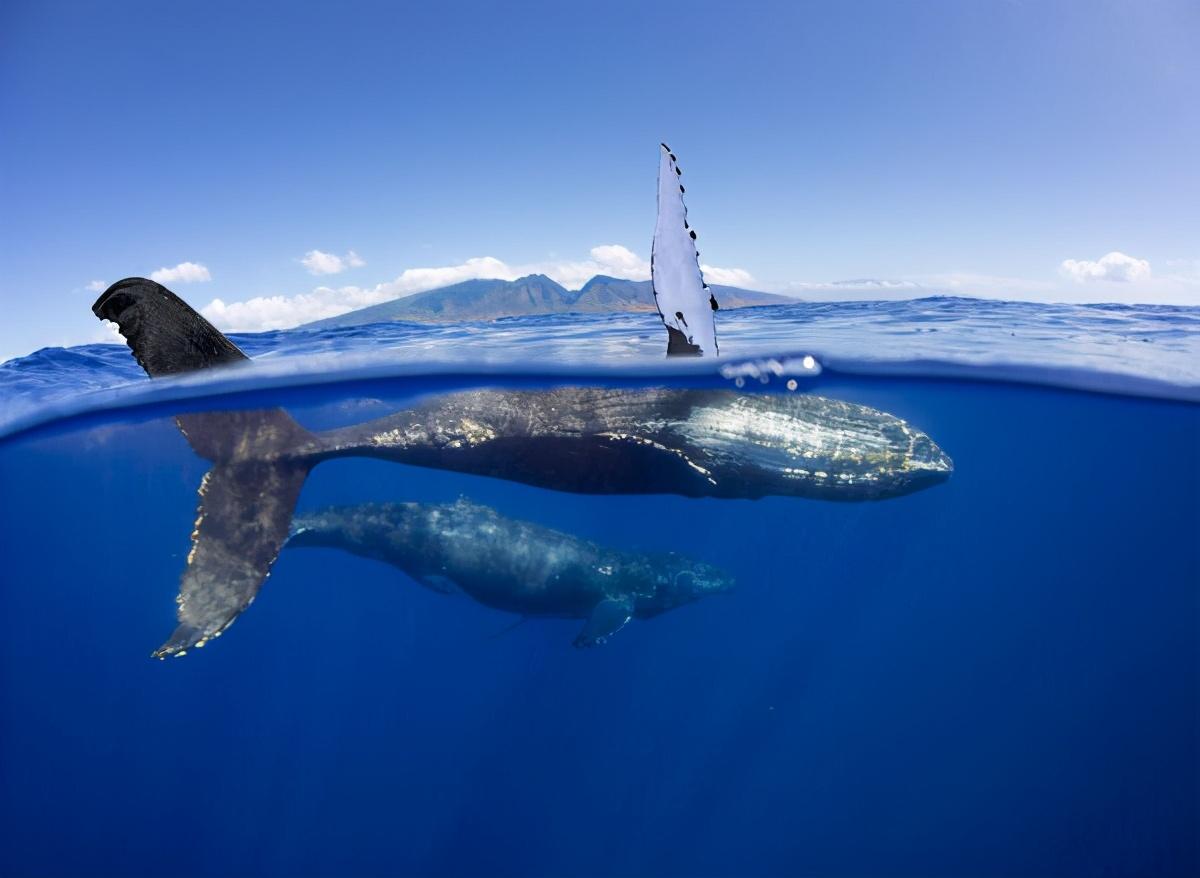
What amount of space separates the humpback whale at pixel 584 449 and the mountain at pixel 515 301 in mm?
8366

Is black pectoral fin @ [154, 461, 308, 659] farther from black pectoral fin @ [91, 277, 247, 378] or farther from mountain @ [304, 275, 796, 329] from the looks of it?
mountain @ [304, 275, 796, 329]

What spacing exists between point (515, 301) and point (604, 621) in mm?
11486


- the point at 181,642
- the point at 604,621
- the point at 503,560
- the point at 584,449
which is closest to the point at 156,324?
the point at 181,642

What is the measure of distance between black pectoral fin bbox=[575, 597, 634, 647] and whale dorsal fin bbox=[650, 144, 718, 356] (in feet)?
17.8

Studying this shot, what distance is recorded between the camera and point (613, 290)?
18.7m

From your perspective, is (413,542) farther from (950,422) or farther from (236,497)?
(950,422)

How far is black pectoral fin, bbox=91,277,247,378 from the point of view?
6.12 metres

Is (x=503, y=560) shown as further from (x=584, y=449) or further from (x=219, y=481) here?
(x=219, y=481)

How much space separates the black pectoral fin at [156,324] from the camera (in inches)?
241

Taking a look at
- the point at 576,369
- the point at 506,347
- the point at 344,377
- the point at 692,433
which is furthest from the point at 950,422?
the point at 344,377

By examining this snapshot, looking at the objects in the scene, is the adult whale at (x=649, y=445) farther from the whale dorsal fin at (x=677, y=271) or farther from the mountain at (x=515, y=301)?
the mountain at (x=515, y=301)

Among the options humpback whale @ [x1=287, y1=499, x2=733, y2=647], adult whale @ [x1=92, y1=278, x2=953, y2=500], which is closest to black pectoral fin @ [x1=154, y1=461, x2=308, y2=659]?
adult whale @ [x1=92, y1=278, x2=953, y2=500]

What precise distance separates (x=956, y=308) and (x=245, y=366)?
15789mm

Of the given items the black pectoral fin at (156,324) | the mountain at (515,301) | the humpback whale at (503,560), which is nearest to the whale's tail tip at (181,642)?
the black pectoral fin at (156,324)
